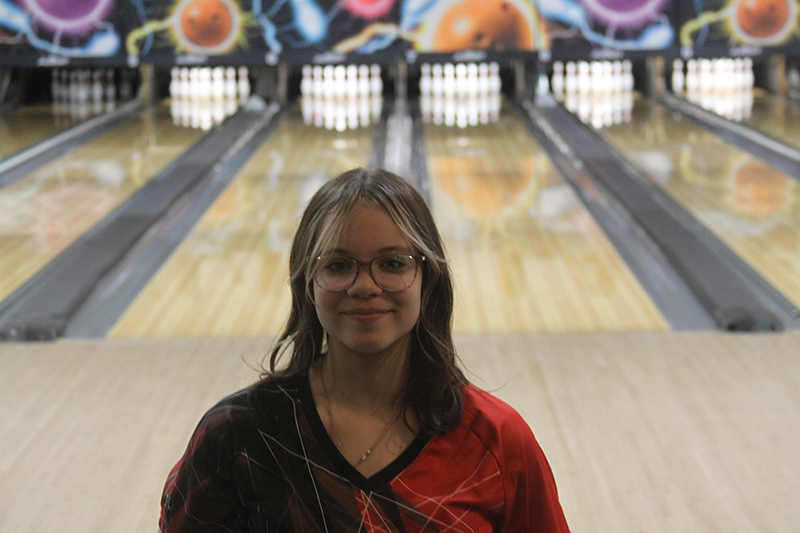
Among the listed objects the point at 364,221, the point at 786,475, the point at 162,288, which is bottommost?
the point at 786,475

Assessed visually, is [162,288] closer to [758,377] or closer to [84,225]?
[84,225]

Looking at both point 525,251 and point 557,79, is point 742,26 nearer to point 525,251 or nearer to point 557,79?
point 557,79

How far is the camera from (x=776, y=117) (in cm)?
674

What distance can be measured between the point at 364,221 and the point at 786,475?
1648 mm

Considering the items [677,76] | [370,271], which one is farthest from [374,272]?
[677,76]

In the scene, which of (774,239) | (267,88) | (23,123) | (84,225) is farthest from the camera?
Answer: (267,88)

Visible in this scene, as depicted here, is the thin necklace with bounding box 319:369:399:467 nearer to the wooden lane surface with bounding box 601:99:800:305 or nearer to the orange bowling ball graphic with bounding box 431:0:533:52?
the wooden lane surface with bounding box 601:99:800:305

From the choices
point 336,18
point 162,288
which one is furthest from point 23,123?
point 162,288

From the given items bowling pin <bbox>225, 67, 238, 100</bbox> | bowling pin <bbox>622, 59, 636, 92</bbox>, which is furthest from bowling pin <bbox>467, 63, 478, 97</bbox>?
bowling pin <bbox>225, 67, 238, 100</bbox>

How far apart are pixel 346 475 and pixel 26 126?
21.1 feet

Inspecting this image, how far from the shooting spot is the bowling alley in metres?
1.00

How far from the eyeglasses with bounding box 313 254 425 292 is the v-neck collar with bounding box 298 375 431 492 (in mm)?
140

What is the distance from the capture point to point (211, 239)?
426cm

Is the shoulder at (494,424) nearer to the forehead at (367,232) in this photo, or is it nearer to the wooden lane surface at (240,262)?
the forehead at (367,232)
